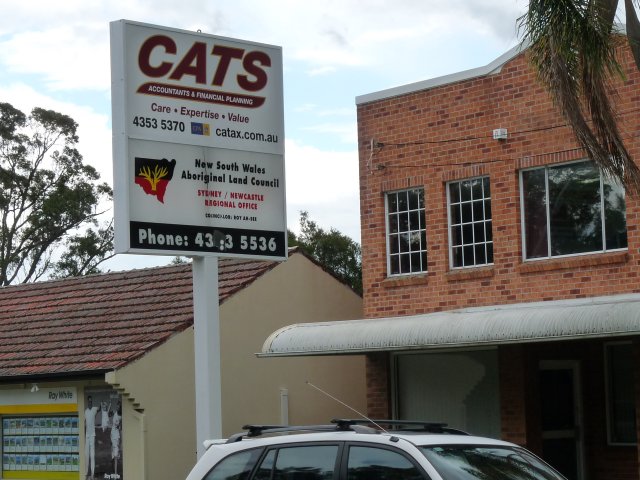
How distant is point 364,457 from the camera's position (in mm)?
8336

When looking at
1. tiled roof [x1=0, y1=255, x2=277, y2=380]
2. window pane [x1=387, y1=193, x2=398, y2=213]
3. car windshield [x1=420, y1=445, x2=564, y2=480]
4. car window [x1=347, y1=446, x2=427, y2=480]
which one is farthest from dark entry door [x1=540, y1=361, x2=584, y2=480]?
car window [x1=347, y1=446, x2=427, y2=480]

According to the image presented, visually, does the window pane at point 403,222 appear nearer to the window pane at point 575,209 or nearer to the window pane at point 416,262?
the window pane at point 416,262

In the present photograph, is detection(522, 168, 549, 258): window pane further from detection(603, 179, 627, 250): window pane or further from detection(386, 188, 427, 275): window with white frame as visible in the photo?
detection(386, 188, 427, 275): window with white frame

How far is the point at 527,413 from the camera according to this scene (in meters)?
18.1

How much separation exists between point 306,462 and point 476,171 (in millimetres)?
10432

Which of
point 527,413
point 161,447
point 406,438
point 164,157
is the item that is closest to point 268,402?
point 161,447

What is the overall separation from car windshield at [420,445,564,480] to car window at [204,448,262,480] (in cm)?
135

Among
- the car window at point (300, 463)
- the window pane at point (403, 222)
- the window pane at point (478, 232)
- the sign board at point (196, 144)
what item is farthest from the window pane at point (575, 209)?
the car window at point (300, 463)

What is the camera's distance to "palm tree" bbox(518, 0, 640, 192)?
44.3 feet

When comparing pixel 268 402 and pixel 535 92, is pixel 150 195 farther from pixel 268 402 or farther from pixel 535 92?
pixel 268 402

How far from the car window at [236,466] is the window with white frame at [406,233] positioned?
34.2ft

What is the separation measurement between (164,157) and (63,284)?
1195 centimetres

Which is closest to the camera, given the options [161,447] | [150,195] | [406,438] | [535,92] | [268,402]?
[406,438]

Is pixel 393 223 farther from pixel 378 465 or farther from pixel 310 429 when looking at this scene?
pixel 378 465
